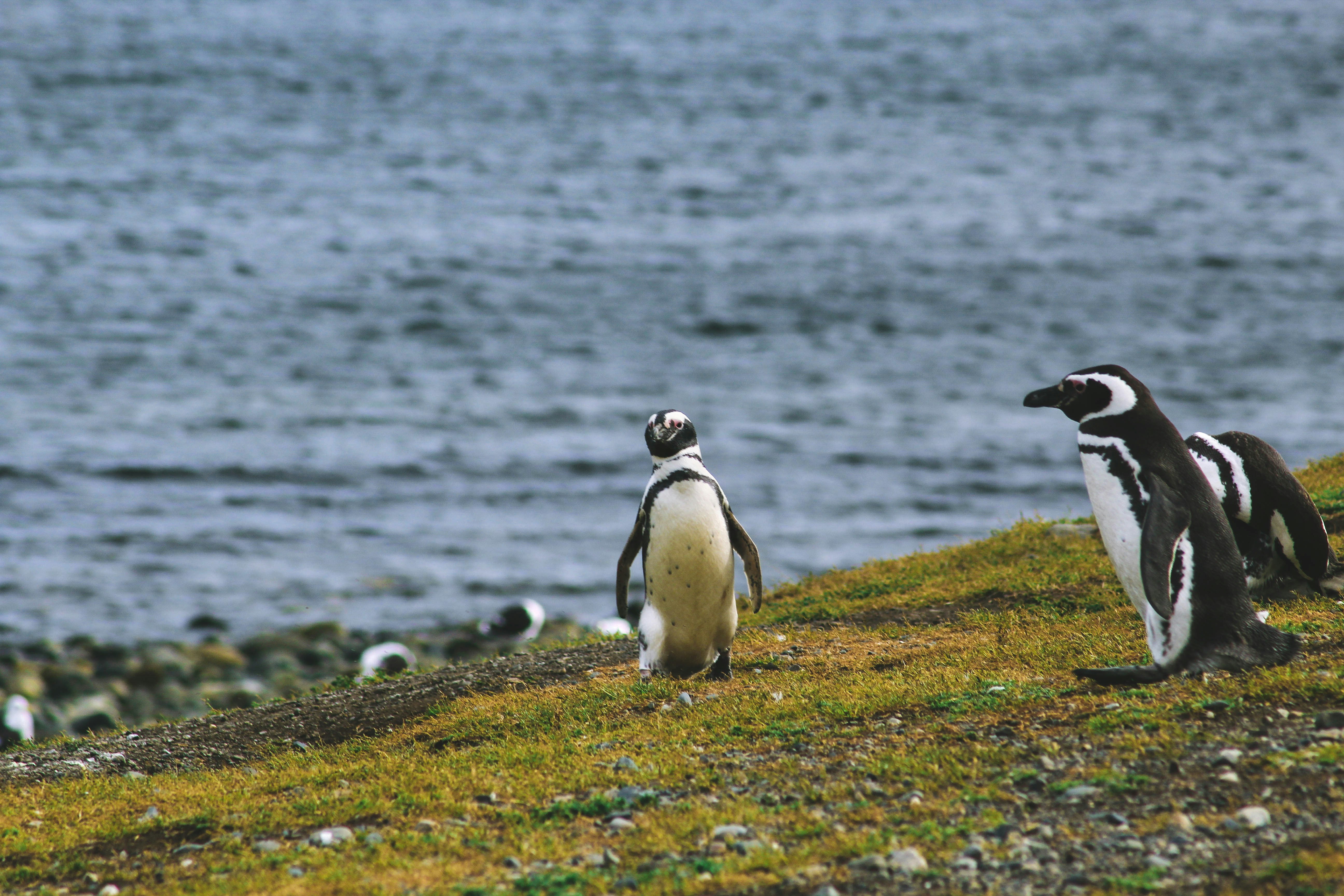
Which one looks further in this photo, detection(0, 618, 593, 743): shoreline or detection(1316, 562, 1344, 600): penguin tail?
detection(0, 618, 593, 743): shoreline

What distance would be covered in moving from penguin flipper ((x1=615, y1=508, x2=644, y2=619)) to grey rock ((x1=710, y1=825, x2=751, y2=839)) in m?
3.55

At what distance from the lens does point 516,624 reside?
64.8 ft

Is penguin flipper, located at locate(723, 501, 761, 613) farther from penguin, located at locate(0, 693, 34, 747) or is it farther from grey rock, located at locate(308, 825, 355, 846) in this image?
penguin, located at locate(0, 693, 34, 747)

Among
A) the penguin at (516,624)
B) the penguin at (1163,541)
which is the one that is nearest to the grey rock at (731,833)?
the penguin at (1163,541)

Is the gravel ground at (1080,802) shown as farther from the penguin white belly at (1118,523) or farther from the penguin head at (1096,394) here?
the penguin head at (1096,394)

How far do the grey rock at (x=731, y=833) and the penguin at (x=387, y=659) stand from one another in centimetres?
903

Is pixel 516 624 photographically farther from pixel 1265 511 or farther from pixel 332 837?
pixel 332 837

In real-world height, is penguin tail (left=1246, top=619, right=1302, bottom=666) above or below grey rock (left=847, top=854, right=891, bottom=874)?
above

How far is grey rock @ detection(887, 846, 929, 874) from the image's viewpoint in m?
5.85

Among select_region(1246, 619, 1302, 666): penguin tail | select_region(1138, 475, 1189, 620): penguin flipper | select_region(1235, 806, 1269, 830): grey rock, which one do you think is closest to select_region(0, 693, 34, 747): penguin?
select_region(1138, 475, 1189, 620): penguin flipper

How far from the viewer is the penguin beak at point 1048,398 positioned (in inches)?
A: 344

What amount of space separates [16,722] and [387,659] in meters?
4.43

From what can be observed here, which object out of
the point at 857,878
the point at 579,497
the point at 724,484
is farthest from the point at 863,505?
the point at 857,878

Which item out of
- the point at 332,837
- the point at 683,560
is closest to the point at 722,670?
the point at 683,560
